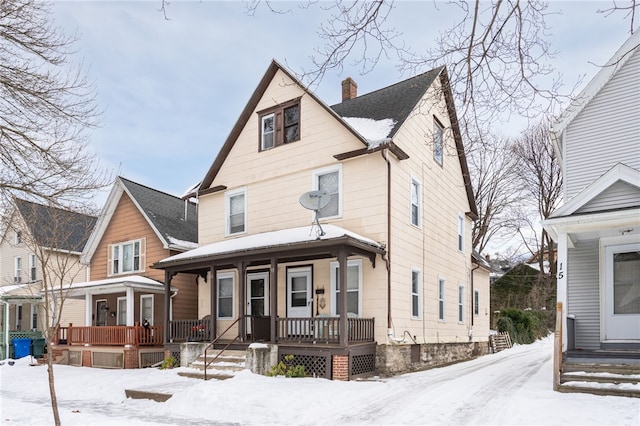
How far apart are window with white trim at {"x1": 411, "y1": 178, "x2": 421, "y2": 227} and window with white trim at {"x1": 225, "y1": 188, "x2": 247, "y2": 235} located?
17.9 ft

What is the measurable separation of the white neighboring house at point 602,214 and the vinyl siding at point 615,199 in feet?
0.06

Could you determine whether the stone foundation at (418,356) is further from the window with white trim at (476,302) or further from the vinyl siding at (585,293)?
the vinyl siding at (585,293)

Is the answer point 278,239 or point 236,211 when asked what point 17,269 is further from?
point 278,239

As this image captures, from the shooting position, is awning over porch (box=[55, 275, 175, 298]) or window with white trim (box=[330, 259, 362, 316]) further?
awning over porch (box=[55, 275, 175, 298])

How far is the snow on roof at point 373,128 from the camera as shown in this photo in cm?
1434

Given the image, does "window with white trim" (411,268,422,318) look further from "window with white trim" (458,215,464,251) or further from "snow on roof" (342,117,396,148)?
"window with white trim" (458,215,464,251)

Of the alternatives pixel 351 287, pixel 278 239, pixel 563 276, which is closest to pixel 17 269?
pixel 278 239

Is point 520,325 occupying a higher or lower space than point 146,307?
lower

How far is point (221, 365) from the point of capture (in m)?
13.7

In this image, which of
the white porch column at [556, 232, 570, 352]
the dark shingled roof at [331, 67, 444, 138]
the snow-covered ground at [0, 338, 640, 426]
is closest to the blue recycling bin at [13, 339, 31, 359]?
the snow-covered ground at [0, 338, 640, 426]

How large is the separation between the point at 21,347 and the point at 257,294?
13.1 m

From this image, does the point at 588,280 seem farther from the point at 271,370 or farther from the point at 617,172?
the point at 271,370

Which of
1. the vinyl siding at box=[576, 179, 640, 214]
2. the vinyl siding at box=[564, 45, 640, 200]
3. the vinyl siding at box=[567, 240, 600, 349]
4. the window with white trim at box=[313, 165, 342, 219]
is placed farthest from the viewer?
the window with white trim at box=[313, 165, 342, 219]

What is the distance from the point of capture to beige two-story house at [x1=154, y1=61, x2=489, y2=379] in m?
13.6
